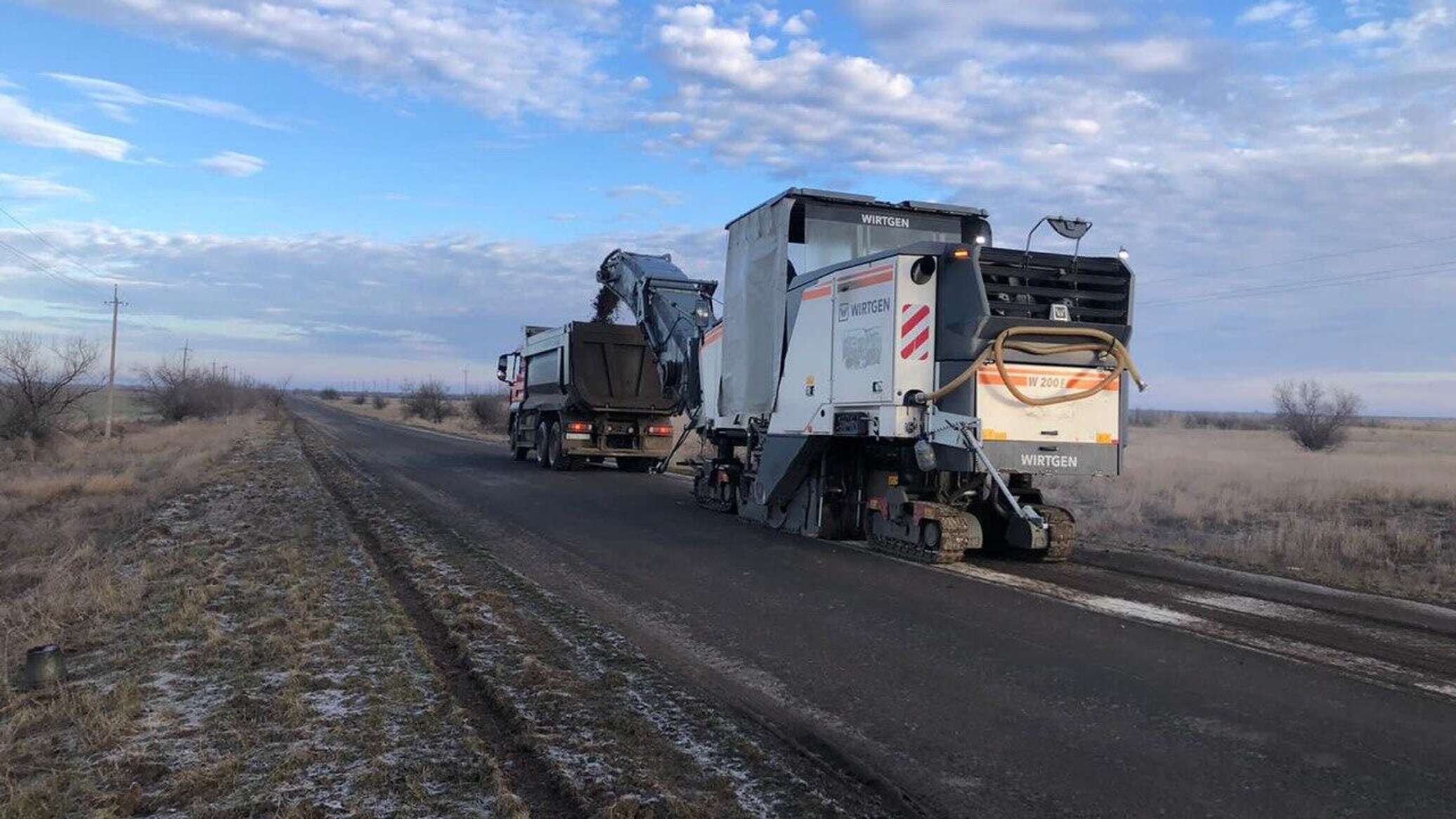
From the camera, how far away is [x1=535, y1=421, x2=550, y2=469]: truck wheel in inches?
958

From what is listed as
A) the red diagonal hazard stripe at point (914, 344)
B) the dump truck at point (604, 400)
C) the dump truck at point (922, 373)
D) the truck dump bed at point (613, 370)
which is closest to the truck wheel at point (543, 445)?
the dump truck at point (604, 400)

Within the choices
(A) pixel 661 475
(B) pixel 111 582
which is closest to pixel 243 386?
(A) pixel 661 475

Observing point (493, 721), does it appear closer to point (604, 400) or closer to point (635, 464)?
point (604, 400)

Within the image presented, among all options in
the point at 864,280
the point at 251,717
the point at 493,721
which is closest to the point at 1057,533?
the point at 864,280

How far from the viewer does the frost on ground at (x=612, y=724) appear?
430 centimetres

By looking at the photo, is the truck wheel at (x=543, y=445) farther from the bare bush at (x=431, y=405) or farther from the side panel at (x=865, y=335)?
the bare bush at (x=431, y=405)

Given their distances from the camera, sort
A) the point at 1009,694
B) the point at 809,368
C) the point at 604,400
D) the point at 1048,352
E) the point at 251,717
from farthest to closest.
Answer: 1. the point at 604,400
2. the point at 809,368
3. the point at 1048,352
4. the point at 1009,694
5. the point at 251,717

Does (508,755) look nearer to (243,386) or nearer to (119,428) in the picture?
(119,428)

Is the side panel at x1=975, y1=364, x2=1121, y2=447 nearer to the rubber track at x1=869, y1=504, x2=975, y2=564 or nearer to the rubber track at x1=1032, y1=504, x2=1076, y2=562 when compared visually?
the rubber track at x1=1032, y1=504, x2=1076, y2=562

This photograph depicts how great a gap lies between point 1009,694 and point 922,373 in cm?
502

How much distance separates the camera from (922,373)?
34.4 ft

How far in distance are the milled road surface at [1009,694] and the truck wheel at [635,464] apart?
13256 millimetres

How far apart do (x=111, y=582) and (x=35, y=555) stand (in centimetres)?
605

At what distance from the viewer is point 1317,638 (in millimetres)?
7273
